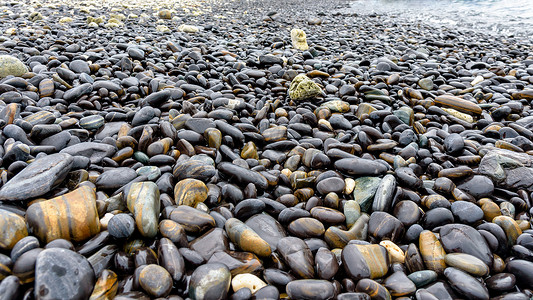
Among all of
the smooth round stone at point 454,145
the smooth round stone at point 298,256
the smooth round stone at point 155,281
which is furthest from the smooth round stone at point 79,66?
the smooth round stone at point 454,145

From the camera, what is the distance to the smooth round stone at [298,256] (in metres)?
1.77

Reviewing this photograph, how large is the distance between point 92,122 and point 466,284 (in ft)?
11.3

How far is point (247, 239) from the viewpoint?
6.24ft

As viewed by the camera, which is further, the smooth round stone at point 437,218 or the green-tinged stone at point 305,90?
the green-tinged stone at point 305,90

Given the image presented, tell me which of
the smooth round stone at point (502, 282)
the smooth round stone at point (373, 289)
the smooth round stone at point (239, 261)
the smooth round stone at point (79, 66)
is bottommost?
the smooth round stone at point (502, 282)

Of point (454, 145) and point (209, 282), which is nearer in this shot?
point (209, 282)

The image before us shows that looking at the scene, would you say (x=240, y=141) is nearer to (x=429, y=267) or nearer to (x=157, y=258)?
(x=157, y=258)

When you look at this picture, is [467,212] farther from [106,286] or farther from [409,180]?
[106,286]

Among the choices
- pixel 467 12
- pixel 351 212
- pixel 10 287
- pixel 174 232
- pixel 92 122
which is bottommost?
pixel 351 212

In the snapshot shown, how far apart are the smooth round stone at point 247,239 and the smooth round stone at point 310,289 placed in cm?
30

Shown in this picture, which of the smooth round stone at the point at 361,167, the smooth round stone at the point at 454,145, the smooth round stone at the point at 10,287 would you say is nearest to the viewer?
the smooth round stone at the point at 10,287

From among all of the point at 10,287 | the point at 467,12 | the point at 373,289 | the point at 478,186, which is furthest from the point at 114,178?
the point at 467,12

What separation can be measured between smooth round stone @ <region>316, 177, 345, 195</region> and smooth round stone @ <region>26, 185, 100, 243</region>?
1683 millimetres

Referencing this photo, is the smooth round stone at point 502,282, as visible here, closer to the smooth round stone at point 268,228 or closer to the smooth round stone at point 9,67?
the smooth round stone at point 268,228
